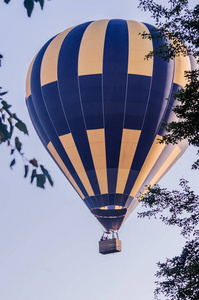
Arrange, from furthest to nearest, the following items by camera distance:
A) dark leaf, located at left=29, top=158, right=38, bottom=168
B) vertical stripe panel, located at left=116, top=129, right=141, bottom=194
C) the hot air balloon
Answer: vertical stripe panel, located at left=116, top=129, right=141, bottom=194 → the hot air balloon → dark leaf, located at left=29, top=158, right=38, bottom=168

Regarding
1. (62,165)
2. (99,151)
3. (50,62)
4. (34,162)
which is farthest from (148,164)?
(34,162)

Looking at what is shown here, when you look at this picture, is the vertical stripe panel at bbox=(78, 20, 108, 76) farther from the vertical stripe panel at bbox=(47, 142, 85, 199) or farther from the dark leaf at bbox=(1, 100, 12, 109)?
the dark leaf at bbox=(1, 100, 12, 109)

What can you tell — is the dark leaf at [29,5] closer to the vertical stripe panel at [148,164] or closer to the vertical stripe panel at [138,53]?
the vertical stripe panel at [138,53]

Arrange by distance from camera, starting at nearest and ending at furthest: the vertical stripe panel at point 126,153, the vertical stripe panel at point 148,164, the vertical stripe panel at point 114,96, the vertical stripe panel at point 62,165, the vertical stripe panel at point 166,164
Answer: the vertical stripe panel at point 114,96 < the vertical stripe panel at point 126,153 < the vertical stripe panel at point 148,164 < the vertical stripe panel at point 62,165 < the vertical stripe panel at point 166,164

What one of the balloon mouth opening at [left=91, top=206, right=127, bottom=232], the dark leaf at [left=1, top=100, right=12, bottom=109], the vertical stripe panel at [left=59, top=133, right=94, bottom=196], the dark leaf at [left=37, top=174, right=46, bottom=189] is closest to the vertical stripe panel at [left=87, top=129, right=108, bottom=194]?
the vertical stripe panel at [left=59, top=133, right=94, bottom=196]

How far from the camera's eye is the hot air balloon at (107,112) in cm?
2905

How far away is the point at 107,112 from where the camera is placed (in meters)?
29.3

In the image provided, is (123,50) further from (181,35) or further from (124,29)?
(181,35)

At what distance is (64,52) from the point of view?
3020 centimetres

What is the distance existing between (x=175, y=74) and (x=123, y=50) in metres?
2.81

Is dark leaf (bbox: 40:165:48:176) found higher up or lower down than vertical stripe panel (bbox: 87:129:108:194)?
lower down

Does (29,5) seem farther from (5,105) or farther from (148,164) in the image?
(148,164)

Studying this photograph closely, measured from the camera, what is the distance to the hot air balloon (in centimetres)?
2905

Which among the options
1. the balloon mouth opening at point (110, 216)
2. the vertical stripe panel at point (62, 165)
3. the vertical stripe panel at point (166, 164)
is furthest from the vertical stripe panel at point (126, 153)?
the vertical stripe panel at point (62, 165)
